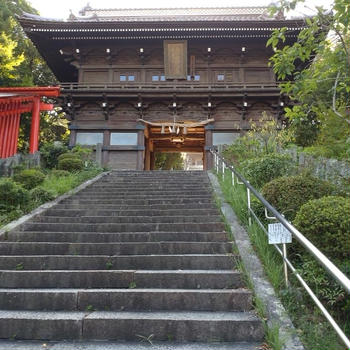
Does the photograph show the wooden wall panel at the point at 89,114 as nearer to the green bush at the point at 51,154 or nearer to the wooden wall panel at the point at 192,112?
the green bush at the point at 51,154

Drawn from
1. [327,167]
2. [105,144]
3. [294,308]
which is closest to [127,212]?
[294,308]

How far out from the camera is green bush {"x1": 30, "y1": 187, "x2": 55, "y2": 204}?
6883mm

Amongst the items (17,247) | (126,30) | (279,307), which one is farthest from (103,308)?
(126,30)

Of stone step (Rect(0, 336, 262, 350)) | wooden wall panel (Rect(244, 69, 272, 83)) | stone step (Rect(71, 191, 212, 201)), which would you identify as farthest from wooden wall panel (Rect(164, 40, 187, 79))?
stone step (Rect(0, 336, 262, 350))

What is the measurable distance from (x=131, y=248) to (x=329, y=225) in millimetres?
2764

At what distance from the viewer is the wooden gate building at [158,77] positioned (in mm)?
14133

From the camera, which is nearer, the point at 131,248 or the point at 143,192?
the point at 131,248

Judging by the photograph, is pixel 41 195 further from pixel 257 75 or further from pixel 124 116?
pixel 257 75

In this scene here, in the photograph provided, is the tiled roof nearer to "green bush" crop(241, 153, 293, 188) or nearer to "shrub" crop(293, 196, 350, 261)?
"green bush" crop(241, 153, 293, 188)

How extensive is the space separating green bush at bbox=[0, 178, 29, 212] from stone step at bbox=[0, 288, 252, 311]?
338cm

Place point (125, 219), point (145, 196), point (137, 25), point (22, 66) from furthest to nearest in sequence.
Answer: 1. point (22, 66)
2. point (137, 25)
3. point (145, 196)
4. point (125, 219)

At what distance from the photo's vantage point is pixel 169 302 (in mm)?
3197

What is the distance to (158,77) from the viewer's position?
1548cm

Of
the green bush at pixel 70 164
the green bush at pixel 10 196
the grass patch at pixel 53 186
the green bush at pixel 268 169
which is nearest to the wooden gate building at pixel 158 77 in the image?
the green bush at pixel 70 164
